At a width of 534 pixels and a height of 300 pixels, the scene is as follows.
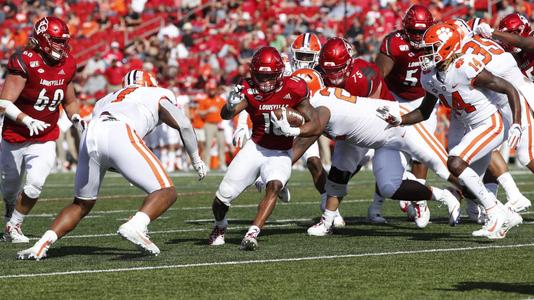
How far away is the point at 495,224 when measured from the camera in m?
7.92

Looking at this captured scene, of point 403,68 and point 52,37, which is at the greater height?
point 52,37

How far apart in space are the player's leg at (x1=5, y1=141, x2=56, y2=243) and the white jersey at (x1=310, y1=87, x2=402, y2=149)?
2.33 meters

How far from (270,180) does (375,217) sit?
2.27 m

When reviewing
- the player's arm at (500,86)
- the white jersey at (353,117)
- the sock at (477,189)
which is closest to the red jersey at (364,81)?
the white jersey at (353,117)

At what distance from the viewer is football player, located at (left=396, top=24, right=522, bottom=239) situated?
7.96 meters

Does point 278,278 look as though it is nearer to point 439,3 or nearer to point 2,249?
point 2,249

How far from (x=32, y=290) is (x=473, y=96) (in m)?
3.85

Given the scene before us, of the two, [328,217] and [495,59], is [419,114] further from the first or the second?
[328,217]

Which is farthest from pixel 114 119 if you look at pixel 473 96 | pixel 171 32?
pixel 171 32

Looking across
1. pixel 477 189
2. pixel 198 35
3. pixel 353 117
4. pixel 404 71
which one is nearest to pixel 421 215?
pixel 477 189

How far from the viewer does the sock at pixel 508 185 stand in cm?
882

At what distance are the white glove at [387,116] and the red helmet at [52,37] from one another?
2577 mm

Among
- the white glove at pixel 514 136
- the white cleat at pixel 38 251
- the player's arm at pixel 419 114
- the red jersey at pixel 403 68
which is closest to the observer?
the white cleat at pixel 38 251

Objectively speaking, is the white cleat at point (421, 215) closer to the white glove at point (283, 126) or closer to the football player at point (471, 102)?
the football player at point (471, 102)
